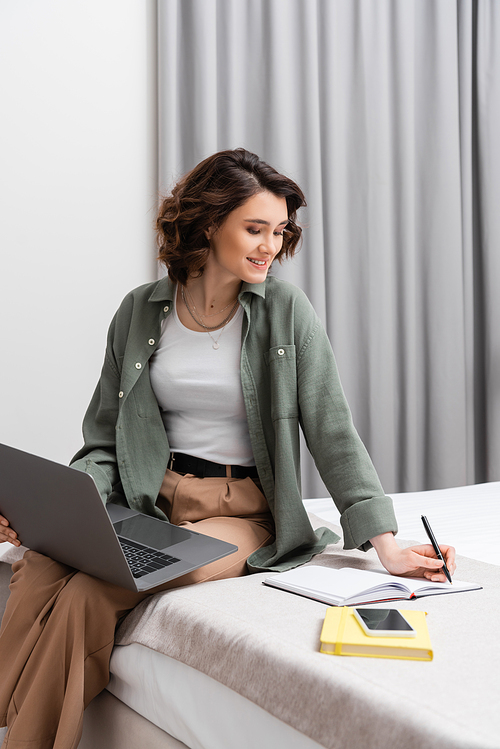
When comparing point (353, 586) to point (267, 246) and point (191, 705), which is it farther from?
point (267, 246)

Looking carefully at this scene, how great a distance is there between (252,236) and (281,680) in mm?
791

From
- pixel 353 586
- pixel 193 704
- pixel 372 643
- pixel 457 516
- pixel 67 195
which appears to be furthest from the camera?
pixel 67 195

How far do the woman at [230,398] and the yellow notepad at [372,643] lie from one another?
0.99 ft

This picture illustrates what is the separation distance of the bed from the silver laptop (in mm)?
56

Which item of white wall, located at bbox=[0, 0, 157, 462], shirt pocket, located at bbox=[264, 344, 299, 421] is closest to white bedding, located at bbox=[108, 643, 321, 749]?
shirt pocket, located at bbox=[264, 344, 299, 421]

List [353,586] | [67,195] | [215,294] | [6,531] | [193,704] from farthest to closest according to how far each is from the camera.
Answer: [67,195] → [215,294] → [6,531] → [353,586] → [193,704]

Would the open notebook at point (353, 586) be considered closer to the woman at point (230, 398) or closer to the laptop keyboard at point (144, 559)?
the woman at point (230, 398)

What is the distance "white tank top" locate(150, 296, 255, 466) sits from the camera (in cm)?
124

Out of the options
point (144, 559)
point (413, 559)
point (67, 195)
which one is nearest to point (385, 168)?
point (67, 195)

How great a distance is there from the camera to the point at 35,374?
211 cm

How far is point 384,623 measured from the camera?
75 cm

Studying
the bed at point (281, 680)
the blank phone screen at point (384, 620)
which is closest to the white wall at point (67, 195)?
the bed at point (281, 680)

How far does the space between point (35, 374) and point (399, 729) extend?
1766 mm

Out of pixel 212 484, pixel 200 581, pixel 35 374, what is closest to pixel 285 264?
pixel 35 374
